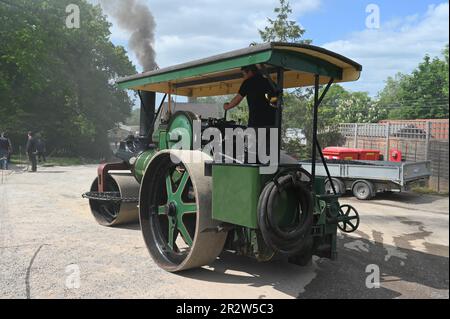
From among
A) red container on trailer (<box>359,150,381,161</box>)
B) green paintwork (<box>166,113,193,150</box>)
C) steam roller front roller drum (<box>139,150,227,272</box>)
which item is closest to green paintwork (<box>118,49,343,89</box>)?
green paintwork (<box>166,113,193,150</box>)

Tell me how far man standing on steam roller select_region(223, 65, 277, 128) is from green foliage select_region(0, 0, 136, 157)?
1621cm

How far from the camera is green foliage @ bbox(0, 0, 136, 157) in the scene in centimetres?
1827

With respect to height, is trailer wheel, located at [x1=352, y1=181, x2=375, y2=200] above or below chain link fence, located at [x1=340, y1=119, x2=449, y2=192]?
below

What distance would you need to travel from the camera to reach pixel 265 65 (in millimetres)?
3953

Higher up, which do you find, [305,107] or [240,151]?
[305,107]

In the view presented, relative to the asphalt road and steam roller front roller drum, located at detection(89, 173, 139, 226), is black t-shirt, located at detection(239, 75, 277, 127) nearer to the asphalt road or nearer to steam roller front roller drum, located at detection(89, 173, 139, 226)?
the asphalt road

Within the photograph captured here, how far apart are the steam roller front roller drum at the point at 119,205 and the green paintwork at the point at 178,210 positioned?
1.62 m

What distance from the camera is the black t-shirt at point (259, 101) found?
161 inches

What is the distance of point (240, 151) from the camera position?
420 cm

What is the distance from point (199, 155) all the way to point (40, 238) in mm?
2729

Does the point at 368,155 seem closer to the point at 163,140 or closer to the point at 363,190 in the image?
the point at 363,190

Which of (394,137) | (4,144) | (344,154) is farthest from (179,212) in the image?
(4,144)
